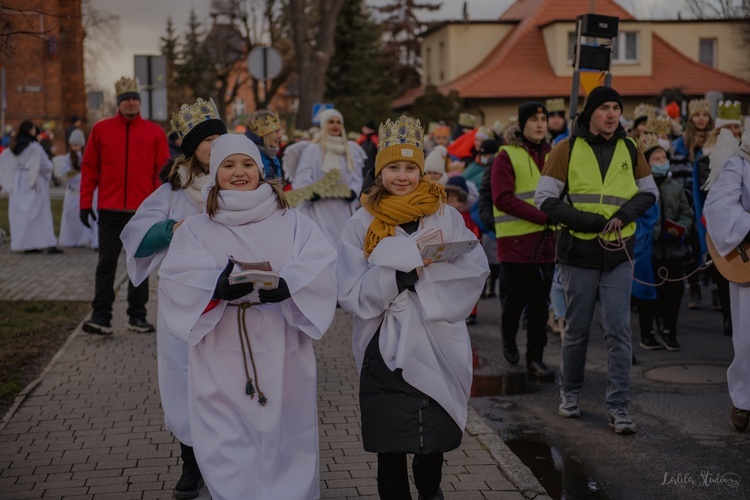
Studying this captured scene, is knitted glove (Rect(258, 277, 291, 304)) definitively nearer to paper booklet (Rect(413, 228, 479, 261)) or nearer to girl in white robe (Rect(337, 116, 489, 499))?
girl in white robe (Rect(337, 116, 489, 499))

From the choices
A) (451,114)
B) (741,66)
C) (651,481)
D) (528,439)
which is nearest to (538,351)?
(528,439)

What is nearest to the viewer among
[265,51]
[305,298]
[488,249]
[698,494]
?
[305,298]

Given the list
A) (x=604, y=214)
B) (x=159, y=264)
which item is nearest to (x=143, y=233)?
(x=159, y=264)

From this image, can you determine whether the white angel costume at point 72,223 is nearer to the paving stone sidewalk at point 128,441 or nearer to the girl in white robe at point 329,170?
the girl in white robe at point 329,170

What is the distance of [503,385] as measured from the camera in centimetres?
862

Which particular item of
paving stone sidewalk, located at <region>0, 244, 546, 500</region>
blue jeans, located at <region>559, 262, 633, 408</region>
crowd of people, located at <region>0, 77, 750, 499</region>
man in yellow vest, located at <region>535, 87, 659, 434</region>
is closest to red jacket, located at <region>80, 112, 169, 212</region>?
paving stone sidewalk, located at <region>0, 244, 546, 500</region>

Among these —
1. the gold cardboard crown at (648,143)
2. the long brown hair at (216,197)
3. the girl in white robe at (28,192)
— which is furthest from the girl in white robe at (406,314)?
Answer: the girl in white robe at (28,192)

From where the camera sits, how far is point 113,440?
6.77 metres

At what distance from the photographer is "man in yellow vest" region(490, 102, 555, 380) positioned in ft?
29.0

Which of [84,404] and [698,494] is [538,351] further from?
[84,404]

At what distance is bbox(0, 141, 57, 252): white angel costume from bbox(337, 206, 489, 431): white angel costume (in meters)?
14.2

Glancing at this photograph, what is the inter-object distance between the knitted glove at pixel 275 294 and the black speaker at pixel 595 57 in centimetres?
533

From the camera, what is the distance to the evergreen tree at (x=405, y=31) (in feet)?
261

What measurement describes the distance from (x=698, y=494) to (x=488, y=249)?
6792mm
